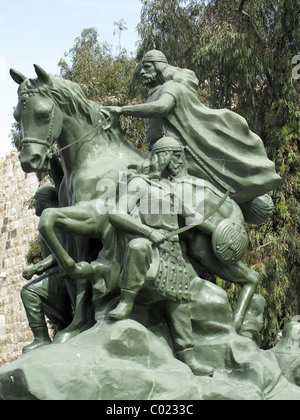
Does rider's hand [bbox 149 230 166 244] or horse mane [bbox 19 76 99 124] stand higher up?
horse mane [bbox 19 76 99 124]

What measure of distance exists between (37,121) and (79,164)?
50 centimetres

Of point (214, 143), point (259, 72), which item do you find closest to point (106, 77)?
point (259, 72)

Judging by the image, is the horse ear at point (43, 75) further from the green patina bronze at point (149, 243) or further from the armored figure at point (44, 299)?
the armored figure at point (44, 299)

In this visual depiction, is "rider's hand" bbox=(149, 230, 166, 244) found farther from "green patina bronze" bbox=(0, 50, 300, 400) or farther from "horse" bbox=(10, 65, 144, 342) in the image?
"horse" bbox=(10, 65, 144, 342)

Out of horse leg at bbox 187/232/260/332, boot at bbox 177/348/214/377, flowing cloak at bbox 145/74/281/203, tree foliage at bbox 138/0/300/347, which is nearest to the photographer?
boot at bbox 177/348/214/377

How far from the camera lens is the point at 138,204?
506 cm

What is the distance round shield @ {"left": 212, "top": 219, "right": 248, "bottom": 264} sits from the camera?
209 inches

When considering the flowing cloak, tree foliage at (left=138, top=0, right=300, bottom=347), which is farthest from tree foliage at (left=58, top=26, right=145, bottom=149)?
the flowing cloak

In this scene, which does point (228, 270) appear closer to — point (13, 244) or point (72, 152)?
point (72, 152)

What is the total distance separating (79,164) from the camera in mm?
5301

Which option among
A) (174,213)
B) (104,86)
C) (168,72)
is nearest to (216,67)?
(104,86)

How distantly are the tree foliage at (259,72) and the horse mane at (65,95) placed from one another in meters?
6.30

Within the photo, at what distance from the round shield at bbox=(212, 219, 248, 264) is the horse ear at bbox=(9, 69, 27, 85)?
1.89 m

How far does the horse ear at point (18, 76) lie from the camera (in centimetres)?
514
